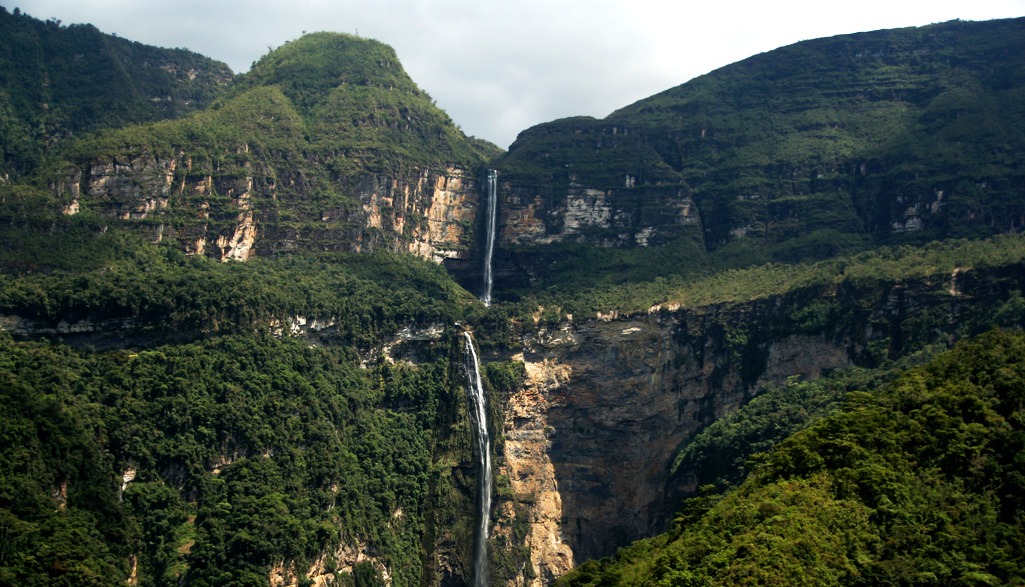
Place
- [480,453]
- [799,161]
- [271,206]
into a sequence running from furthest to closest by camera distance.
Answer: [799,161]
[271,206]
[480,453]

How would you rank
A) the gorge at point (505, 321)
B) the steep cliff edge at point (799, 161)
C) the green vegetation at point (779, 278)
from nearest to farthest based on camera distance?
1. the gorge at point (505, 321)
2. the green vegetation at point (779, 278)
3. the steep cliff edge at point (799, 161)

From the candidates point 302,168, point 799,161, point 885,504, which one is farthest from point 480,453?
→ point 799,161

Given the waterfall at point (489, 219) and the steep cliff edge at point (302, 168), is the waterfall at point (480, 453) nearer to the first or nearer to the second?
the waterfall at point (489, 219)

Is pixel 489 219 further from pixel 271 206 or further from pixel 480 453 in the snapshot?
pixel 480 453

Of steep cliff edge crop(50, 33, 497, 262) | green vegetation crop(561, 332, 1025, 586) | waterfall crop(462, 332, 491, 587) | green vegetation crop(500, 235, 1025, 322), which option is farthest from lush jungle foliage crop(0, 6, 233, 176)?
green vegetation crop(561, 332, 1025, 586)

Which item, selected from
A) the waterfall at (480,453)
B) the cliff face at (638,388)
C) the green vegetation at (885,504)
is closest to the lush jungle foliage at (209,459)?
the waterfall at (480,453)

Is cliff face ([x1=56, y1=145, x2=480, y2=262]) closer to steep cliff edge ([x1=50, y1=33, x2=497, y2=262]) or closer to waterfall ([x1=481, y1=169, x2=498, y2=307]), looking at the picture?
steep cliff edge ([x1=50, y1=33, x2=497, y2=262])

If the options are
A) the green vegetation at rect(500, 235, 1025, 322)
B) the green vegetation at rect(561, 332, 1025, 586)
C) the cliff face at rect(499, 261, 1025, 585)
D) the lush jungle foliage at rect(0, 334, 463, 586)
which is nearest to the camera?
the green vegetation at rect(561, 332, 1025, 586)
